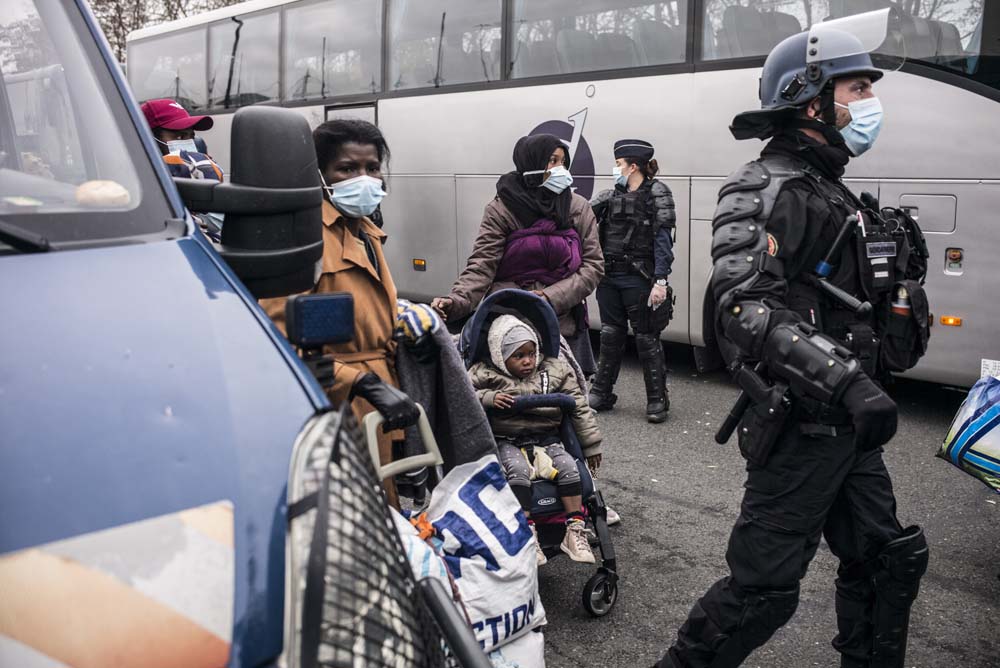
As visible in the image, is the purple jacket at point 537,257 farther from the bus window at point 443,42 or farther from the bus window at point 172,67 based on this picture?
the bus window at point 172,67

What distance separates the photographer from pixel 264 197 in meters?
1.96

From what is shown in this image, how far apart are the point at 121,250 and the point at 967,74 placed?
6.25 m

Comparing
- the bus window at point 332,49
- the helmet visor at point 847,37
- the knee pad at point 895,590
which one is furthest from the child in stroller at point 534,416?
the bus window at point 332,49

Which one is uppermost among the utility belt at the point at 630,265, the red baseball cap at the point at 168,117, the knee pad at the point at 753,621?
the red baseball cap at the point at 168,117

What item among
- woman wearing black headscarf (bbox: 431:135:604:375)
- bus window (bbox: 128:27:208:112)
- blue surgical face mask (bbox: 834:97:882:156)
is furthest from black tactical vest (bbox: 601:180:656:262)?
bus window (bbox: 128:27:208:112)

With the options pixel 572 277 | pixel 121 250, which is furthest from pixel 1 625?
pixel 572 277

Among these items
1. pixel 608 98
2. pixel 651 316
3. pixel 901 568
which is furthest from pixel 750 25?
pixel 901 568

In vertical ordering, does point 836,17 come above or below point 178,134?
above

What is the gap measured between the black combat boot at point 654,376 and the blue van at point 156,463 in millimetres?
5414

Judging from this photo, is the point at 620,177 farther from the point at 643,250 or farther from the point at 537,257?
the point at 537,257

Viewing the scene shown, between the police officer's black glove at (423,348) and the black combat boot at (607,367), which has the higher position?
the police officer's black glove at (423,348)

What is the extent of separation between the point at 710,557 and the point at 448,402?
6.62 ft

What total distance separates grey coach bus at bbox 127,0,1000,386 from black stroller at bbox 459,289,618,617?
2.22 ft

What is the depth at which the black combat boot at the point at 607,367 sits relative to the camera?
7.17 m
